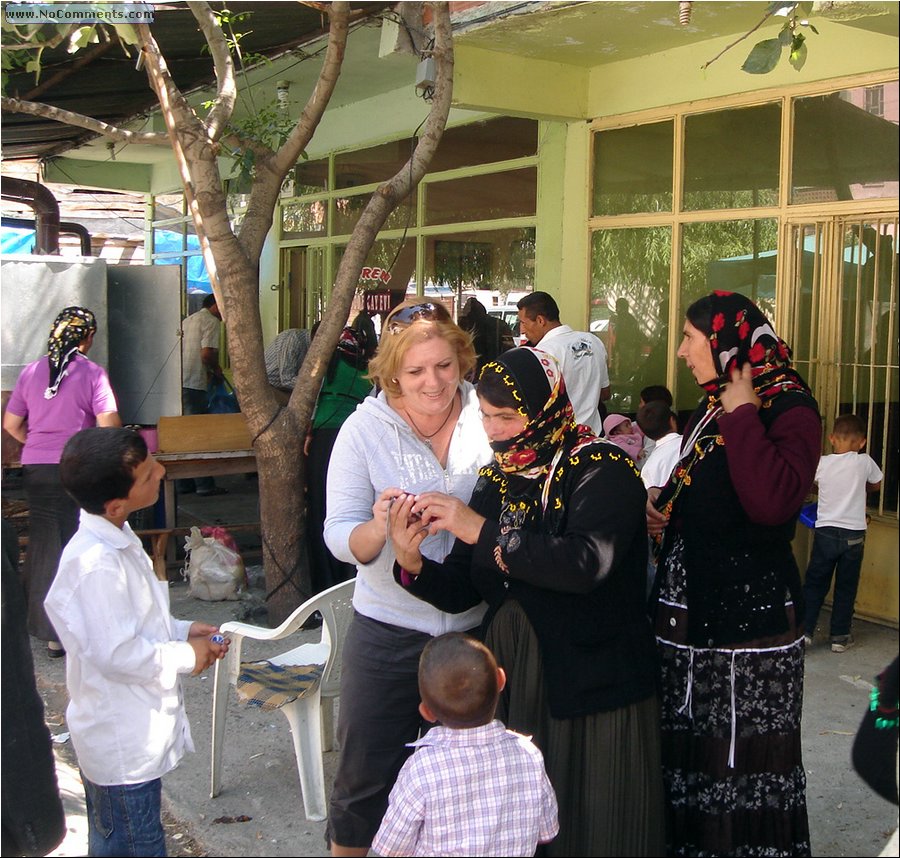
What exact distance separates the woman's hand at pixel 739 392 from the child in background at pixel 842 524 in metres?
3.00

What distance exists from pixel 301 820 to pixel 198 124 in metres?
3.41

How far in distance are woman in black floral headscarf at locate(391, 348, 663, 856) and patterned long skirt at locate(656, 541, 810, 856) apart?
0.24m

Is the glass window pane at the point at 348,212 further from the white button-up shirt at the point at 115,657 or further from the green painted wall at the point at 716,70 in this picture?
the white button-up shirt at the point at 115,657

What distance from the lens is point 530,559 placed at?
8.18ft

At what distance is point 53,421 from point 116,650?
3.47 meters

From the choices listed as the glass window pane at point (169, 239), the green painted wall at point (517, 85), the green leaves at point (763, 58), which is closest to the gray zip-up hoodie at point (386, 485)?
the green leaves at point (763, 58)

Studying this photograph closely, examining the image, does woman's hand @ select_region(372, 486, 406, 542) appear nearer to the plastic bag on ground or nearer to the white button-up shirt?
the white button-up shirt

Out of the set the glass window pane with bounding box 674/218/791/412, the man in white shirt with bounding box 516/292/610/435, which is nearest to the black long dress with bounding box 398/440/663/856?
the man in white shirt with bounding box 516/292/610/435

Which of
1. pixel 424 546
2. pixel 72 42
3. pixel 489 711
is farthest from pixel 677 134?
pixel 489 711

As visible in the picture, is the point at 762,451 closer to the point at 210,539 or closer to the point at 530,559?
the point at 530,559

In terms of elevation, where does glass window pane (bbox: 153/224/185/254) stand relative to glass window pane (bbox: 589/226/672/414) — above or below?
above

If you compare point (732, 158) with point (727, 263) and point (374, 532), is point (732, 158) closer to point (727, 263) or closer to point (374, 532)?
point (727, 263)

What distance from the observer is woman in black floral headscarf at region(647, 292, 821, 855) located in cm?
281

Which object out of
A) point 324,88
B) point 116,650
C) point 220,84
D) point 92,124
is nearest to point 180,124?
point 220,84
